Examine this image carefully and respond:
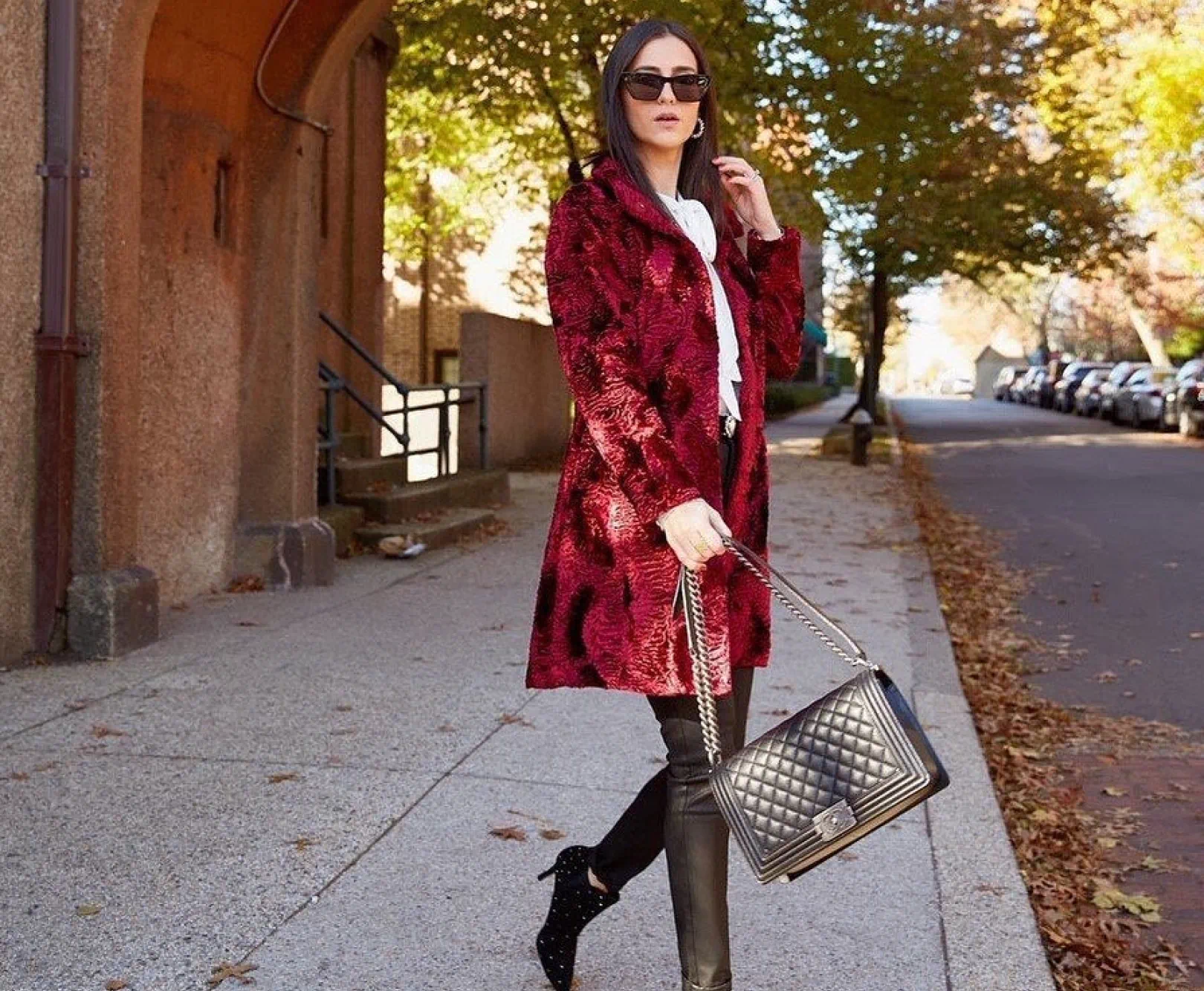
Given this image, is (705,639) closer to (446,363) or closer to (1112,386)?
(446,363)

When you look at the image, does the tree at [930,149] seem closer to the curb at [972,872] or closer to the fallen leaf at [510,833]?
the curb at [972,872]

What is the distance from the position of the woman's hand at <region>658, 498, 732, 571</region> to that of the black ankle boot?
34.8 inches

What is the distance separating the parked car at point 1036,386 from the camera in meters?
62.5

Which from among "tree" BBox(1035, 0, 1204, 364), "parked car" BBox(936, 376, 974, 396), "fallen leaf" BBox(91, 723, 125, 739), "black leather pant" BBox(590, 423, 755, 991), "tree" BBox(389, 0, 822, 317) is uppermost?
"tree" BBox(1035, 0, 1204, 364)

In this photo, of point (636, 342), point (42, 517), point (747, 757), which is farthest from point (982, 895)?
point (42, 517)

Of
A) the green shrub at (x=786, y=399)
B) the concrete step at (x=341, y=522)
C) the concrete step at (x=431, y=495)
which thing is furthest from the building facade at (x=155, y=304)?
the green shrub at (x=786, y=399)

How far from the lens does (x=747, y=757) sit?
2.83 meters

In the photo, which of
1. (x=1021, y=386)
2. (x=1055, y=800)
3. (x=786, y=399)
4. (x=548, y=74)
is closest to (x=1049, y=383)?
(x=1021, y=386)

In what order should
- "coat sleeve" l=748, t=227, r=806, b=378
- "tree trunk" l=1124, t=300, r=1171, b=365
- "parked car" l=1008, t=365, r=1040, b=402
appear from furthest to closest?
"parked car" l=1008, t=365, r=1040, b=402 < "tree trunk" l=1124, t=300, r=1171, b=365 < "coat sleeve" l=748, t=227, r=806, b=378

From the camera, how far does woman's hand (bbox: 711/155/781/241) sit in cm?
331

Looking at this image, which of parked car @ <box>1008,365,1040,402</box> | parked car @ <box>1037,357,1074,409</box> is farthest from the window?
parked car @ <box>1008,365,1040,402</box>

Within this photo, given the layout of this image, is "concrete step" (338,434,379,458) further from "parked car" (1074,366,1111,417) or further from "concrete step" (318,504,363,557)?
"parked car" (1074,366,1111,417)

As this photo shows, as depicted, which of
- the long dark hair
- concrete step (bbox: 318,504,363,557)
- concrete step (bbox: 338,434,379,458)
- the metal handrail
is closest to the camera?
the long dark hair

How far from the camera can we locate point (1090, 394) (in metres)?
48.8
